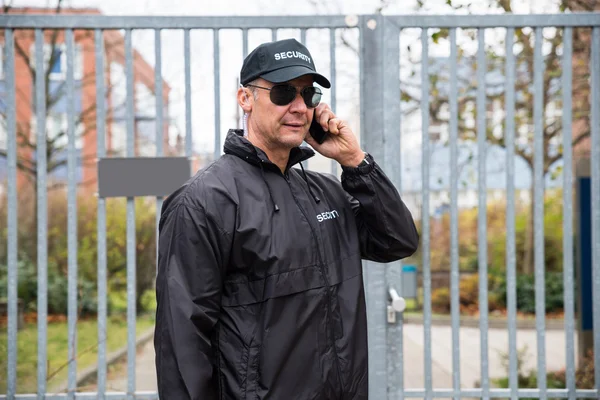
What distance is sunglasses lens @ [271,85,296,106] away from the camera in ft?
7.67

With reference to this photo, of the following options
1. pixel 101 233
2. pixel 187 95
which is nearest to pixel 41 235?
→ pixel 101 233

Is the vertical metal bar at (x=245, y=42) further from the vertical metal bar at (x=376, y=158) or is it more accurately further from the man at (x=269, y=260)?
the man at (x=269, y=260)

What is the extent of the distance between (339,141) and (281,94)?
33 centimetres

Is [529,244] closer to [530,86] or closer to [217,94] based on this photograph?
[530,86]

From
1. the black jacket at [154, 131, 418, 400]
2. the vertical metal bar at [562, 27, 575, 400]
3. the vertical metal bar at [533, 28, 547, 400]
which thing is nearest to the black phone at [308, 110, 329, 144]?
the black jacket at [154, 131, 418, 400]

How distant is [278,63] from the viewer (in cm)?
231

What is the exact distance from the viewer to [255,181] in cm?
233

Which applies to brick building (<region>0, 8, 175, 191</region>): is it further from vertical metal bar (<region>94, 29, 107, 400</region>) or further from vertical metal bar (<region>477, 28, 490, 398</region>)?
vertical metal bar (<region>477, 28, 490, 398</region>)

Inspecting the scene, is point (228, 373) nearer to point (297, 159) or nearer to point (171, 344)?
point (171, 344)

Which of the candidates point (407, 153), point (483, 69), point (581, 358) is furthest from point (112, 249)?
point (483, 69)

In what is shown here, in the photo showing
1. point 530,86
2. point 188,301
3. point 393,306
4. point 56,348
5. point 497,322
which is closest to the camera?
point 188,301

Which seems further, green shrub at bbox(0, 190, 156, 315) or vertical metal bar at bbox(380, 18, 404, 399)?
green shrub at bbox(0, 190, 156, 315)

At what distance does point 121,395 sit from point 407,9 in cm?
596

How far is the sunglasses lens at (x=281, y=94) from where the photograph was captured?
234cm
